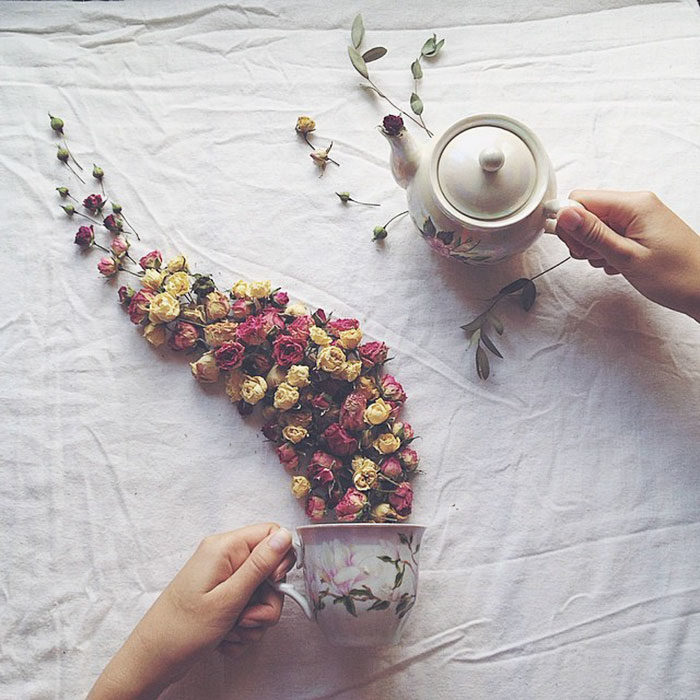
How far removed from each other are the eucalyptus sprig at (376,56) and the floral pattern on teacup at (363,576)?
46 cm

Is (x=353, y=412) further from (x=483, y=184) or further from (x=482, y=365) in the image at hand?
(x=483, y=184)

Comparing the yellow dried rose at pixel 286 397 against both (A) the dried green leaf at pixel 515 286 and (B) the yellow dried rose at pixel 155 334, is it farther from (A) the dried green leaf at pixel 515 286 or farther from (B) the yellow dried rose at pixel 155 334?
(A) the dried green leaf at pixel 515 286

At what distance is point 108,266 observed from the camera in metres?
0.80

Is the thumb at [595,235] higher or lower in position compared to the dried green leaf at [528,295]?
higher

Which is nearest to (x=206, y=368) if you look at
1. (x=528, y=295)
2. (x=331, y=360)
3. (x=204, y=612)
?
(x=331, y=360)

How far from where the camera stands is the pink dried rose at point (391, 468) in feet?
2.44

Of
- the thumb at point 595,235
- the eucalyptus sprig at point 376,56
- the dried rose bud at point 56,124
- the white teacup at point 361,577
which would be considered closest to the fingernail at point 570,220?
the thumb at point 595,235

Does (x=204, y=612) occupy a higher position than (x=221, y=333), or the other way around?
(x=221, y=333)

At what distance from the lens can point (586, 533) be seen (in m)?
0.76

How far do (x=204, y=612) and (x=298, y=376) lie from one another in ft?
0.78

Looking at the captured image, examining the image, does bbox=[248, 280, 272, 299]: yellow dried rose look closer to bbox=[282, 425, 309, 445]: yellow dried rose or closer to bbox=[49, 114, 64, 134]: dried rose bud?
bbox=[282, 425, 309, 445]: yellow dried rose

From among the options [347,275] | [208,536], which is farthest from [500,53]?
[208,536]

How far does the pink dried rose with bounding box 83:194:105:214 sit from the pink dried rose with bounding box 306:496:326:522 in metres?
0.40

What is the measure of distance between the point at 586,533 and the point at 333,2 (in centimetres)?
66
